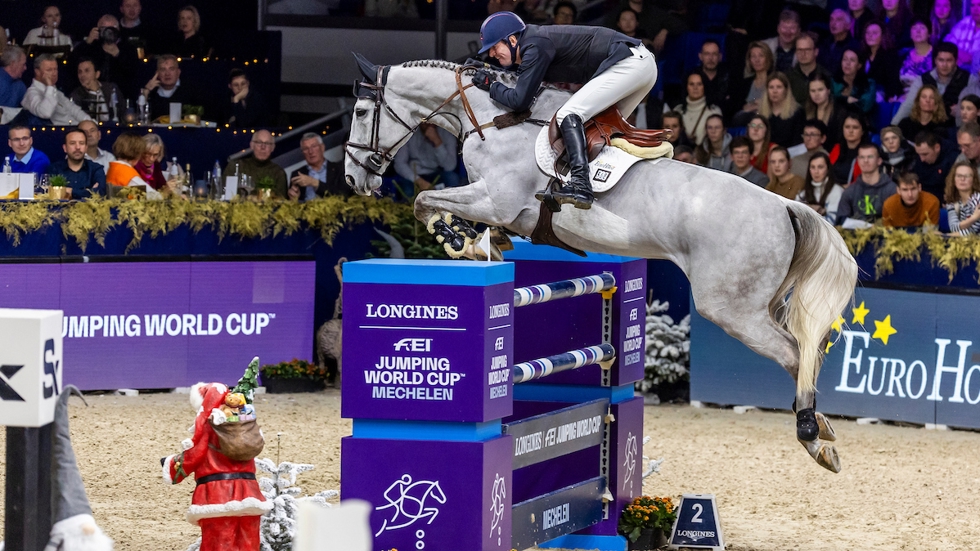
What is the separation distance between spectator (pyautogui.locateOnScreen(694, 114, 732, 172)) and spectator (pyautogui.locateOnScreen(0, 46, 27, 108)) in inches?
246

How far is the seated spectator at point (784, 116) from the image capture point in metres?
12.4

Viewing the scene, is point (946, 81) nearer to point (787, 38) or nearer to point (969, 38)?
point (969, 38)

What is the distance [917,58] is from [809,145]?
1.89 m

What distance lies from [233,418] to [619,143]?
2.54 meters

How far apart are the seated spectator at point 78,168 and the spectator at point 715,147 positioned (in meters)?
5.08

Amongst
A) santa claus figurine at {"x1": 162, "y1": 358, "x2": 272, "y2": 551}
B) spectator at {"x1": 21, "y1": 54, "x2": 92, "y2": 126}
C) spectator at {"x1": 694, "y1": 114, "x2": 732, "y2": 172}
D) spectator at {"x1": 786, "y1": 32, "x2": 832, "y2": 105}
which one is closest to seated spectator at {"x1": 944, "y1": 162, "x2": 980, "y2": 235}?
spectator at {"x1": 694, "y1": 114, "x2": 732, "y2": 172}

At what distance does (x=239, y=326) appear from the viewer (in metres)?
11.4

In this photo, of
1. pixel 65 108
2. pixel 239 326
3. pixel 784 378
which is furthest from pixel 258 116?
pixel 784 378

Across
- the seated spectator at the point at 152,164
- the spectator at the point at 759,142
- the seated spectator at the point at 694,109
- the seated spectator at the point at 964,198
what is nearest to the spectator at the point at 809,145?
the spectator at the point at 759,142

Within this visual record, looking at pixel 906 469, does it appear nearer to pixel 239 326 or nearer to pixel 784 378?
pixel 784 378

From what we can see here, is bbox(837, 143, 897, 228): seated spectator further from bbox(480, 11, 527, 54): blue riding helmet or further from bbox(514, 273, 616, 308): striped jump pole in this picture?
bbox(480, 11, 527, 54): blue riding helmet

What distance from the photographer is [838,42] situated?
13281mm

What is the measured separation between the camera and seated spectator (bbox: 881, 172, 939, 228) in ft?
35.2

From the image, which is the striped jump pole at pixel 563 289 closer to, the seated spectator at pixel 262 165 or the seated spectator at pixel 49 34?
the seated spectator at pixel 262 165
